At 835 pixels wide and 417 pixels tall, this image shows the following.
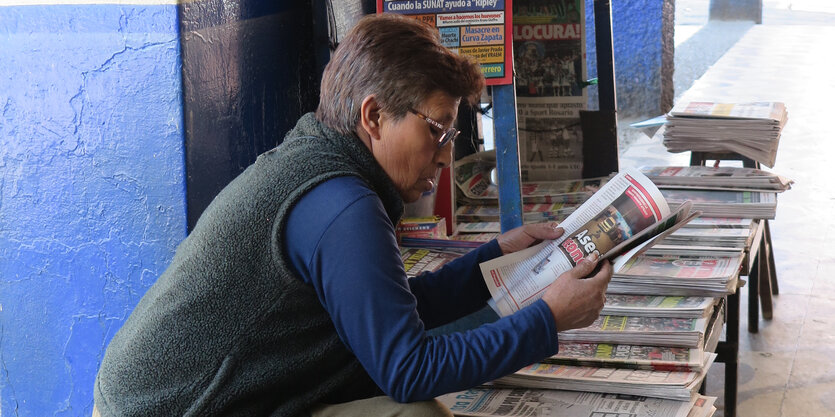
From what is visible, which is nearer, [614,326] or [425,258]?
[614,326]

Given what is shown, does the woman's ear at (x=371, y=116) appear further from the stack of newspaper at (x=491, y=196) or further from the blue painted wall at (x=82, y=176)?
the stack of newspaper at (x=491, y=196)

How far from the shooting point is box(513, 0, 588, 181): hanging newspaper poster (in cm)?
338

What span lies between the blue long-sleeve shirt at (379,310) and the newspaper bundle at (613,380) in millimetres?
512

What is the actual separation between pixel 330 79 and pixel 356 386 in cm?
57

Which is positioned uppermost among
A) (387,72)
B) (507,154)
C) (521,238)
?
(387,72)

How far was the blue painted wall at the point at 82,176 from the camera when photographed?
7.16ft

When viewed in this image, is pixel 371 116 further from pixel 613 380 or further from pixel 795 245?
pixel 795 245

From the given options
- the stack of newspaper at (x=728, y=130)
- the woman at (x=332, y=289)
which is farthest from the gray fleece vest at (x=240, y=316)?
the stack of newspaper at (x=728, y=130)

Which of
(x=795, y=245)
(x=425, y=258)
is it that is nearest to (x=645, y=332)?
(x=425, y=258)

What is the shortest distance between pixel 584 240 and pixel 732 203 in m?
1.28

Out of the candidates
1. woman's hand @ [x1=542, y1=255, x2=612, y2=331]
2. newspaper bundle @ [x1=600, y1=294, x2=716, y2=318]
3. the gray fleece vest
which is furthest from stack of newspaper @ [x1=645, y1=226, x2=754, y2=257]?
the gray fleece vest

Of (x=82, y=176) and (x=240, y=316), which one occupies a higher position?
(x=82, y=176)

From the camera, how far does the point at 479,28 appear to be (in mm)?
2436

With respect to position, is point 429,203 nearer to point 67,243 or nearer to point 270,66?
point 270,66
